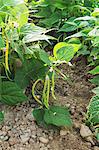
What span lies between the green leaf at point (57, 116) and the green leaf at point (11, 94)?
93 mm

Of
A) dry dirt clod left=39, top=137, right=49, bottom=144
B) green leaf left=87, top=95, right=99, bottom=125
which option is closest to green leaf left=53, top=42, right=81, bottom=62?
green leaf left=87, top=95, right=99, bottom=125

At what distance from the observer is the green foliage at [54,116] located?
1.28 m

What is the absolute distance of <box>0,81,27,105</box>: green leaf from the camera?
4.35 ft

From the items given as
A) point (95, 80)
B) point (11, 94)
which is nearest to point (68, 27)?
point (95, 80)

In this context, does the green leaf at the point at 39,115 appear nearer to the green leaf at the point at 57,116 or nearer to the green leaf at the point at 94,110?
the green leaf at the point at 57,116

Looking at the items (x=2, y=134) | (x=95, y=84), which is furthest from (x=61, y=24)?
(x=2, y=134)

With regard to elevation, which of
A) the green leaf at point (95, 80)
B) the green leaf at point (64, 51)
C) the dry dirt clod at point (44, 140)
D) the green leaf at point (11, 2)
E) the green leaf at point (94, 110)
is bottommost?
the dry dirt clod at point (44, 140)

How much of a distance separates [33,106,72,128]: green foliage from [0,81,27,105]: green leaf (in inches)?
2.5

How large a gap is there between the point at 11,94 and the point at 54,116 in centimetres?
16

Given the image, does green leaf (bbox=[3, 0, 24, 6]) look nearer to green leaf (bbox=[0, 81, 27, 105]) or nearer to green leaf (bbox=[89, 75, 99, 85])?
green leaf (bbox=[0, 81, 27, 105])

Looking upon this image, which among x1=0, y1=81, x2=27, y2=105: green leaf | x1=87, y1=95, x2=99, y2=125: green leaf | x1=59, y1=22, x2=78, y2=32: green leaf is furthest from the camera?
x1=59, y1=22, x2=78, y2=32: green leaf

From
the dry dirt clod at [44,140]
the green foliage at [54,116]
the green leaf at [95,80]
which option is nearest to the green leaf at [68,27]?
the green leaf at [95,80]

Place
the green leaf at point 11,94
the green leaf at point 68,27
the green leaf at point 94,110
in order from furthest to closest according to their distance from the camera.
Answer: the green leaf at point 68,27 → the green leaf at point 11,94 → the green leaf at point 94,110

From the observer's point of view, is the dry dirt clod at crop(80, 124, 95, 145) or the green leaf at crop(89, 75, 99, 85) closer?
the dry dirt clod at crop(80, 124, 95, 145)
